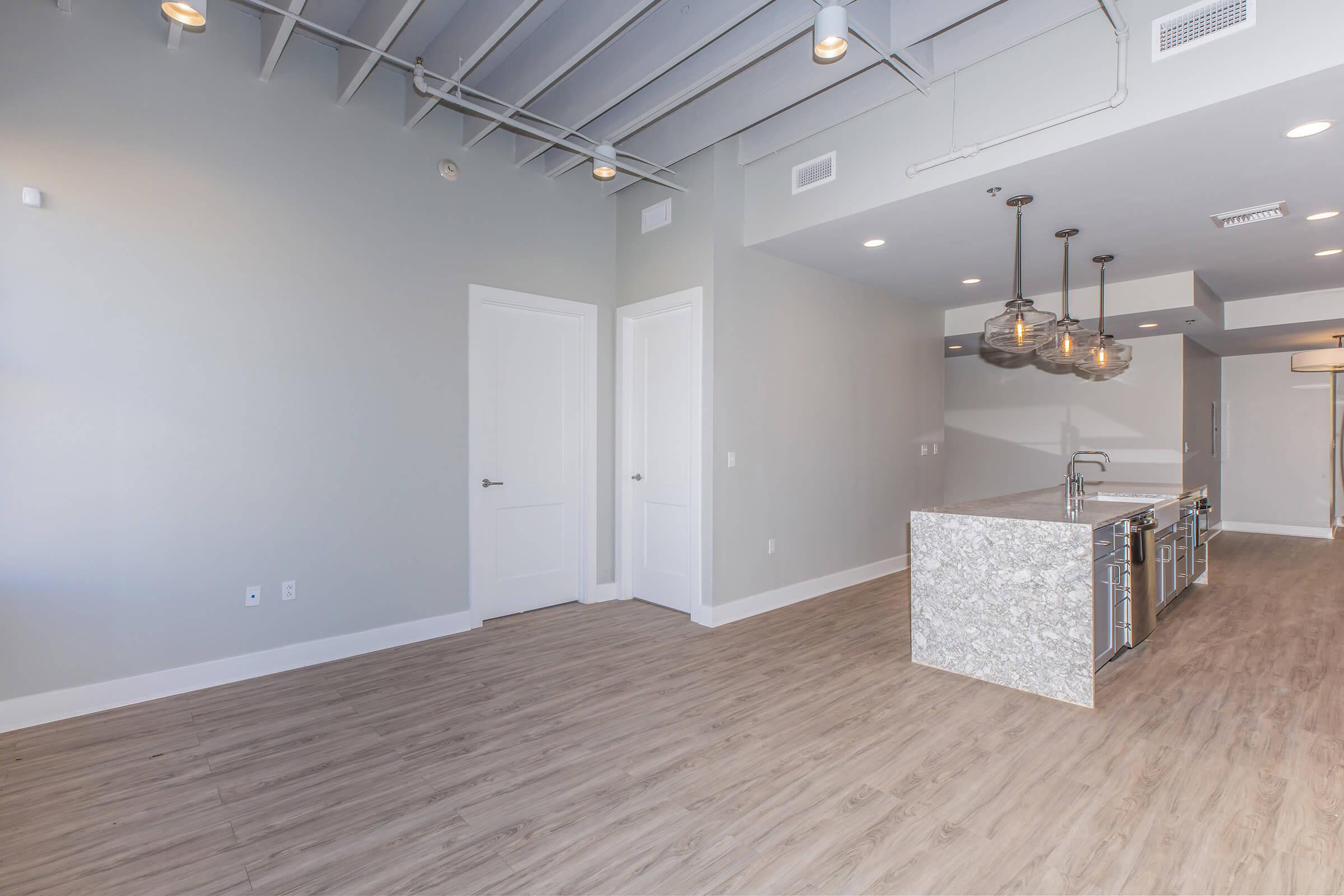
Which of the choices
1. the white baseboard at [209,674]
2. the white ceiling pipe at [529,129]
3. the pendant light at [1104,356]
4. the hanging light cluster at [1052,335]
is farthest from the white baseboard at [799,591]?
the white ceiling pipe at [529,129]

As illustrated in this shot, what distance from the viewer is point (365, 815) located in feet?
7.34

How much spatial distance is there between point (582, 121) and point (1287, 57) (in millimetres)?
3255

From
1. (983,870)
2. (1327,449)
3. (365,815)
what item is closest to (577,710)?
(365,815)

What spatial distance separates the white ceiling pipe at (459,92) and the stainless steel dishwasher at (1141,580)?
3680 mm

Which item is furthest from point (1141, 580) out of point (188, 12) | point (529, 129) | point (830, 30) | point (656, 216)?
point (188, 12)

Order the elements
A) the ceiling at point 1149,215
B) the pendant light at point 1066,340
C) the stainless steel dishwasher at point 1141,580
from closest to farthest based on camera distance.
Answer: the ceiling at point 1149,215, the stainless steel dishwasher at point 1141,580, the pendant light at point 1066,340

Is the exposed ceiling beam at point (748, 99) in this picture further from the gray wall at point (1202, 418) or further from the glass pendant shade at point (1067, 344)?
the gray wall at point (1202, 418)

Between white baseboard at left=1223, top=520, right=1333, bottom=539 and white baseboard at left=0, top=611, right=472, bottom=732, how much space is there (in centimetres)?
1034

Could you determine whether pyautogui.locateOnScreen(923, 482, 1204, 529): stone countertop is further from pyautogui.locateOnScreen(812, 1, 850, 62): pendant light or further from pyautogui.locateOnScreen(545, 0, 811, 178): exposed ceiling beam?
pyautogui.locateOnScreen(545, 0, 811, 178): exposed ceiling beam

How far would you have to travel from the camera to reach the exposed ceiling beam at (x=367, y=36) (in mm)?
3021

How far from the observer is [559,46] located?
3316mm

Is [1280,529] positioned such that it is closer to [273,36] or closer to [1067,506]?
[1067,506]

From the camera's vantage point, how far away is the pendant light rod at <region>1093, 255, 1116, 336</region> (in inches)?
195

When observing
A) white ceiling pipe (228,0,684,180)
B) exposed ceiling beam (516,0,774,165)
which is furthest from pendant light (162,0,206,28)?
exposed ceiling beam (516,0,774,165)
